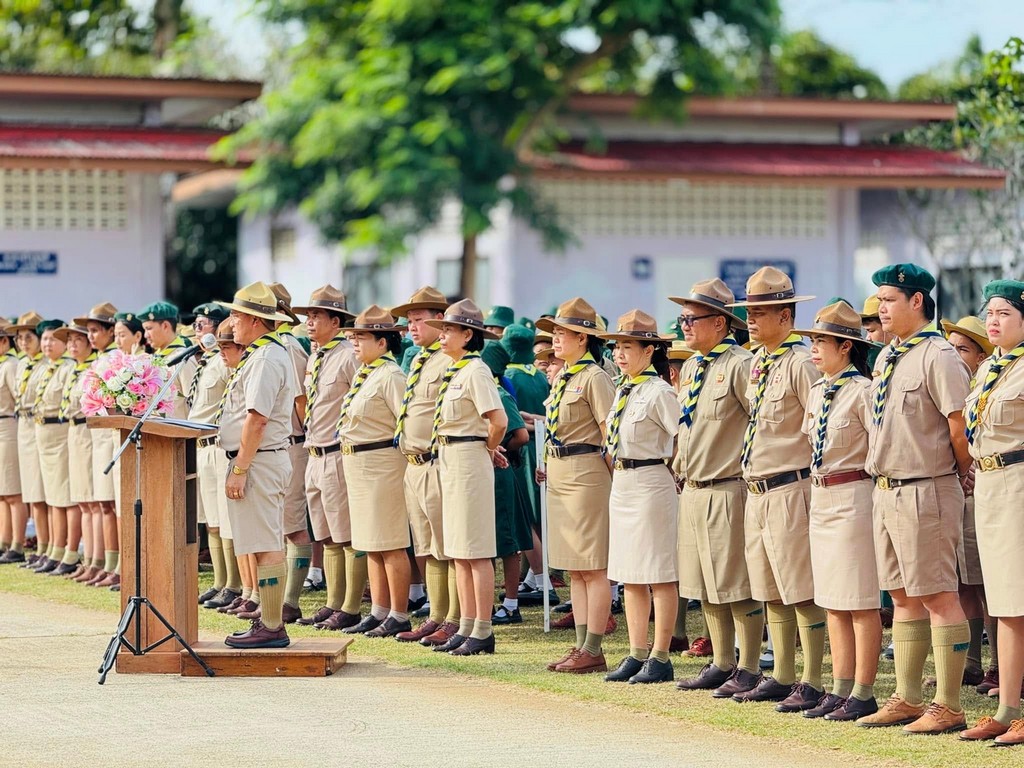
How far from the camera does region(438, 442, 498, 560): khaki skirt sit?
10859mm

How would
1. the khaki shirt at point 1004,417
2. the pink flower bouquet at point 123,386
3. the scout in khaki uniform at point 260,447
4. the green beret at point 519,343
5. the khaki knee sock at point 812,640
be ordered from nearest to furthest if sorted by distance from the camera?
1. the khaki shirt at point 1004,417
2. the khaki knee sock at point 812,640
3. the scout in khaki uniform at point 260,447
4. the pink flower bouquet at point 123,386
5. the green beret at point 519,343

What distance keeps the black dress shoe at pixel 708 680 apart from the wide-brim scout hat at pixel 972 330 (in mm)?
2247

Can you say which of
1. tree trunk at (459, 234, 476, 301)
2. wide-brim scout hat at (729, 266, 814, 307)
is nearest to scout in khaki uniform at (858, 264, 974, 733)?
wide-brim scout hat at (729, 266, 814, 307)

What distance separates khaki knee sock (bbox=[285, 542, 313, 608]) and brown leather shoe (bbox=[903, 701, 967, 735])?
5.21 metres

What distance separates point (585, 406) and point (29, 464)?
7057 millimetres

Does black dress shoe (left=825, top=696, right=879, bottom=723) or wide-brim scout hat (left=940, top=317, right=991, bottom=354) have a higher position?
wide-brim scout hat (left=940, top=317, right=991, bottom=354)

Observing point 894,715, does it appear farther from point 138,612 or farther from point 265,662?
point 138,612

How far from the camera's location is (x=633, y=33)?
27.2m

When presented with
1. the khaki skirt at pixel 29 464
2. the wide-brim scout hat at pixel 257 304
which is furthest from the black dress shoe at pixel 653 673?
the khaki skirt at pixel 29 464

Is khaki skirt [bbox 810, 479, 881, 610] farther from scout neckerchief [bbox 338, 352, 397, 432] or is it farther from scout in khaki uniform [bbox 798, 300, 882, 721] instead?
scout neckerchief [bbox 338, 352, 397, 432]

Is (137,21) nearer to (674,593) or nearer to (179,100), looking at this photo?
(179,100)

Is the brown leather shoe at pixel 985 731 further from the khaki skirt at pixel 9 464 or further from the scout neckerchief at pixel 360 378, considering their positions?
the khaki skirt at pixel 9 464

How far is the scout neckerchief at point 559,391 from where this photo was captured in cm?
1046

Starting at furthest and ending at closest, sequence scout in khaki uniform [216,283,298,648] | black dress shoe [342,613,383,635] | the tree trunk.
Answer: the tree trunk, black dress shoe [342,613,383,635], scout in khaki uniform [216,283,298,648]
